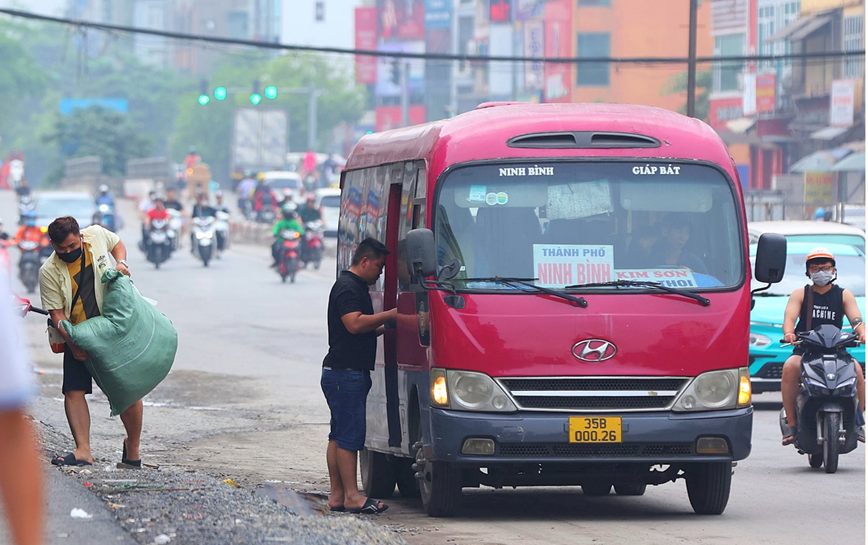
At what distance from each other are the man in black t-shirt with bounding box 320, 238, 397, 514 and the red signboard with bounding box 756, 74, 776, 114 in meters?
53.3

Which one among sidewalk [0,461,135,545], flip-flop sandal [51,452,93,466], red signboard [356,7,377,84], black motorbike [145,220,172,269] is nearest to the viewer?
sidewalk [0,461,135,545]

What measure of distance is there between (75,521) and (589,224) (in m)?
3.30

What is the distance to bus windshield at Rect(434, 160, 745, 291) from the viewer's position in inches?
341

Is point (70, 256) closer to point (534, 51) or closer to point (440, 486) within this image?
point (440, 486)

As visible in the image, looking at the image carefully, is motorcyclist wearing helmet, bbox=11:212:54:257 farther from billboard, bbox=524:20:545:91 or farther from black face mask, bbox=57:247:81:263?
billboard, bbox=524:20:545:91

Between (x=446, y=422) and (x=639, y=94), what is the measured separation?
78643 millimetres

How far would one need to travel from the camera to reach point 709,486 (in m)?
8.87

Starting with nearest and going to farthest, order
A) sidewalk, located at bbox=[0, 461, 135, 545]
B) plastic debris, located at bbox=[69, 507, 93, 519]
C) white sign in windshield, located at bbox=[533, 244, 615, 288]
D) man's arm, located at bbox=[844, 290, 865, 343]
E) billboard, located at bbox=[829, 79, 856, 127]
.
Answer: sidewalk, located at bbox=[0, 461, 135, 545] → plastic debris, located at bbox=[69, 507, 93, 519] → white sign in windshield, located at bbox=[533, 244, 615, 288] → man's arm, located at bbox=[844, 290, 865, 343] → billboard, located at bbox=[829, 79, 856, 127]

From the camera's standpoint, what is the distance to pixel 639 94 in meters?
85.6

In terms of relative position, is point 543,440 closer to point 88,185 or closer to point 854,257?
point 854,257

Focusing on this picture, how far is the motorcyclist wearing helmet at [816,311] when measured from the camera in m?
11.2

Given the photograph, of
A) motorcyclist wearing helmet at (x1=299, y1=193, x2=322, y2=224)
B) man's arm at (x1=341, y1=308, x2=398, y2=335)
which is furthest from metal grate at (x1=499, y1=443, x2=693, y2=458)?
motorcyclist wearing helmet at (x1=299, y1=193, x2=322, y2=224)

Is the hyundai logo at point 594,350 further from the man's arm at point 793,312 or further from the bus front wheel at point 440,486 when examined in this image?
the man's arm at point 793,312

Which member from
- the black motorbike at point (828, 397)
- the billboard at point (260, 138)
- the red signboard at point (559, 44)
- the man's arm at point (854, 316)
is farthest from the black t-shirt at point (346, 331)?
the red signboard at point (559, 44)
